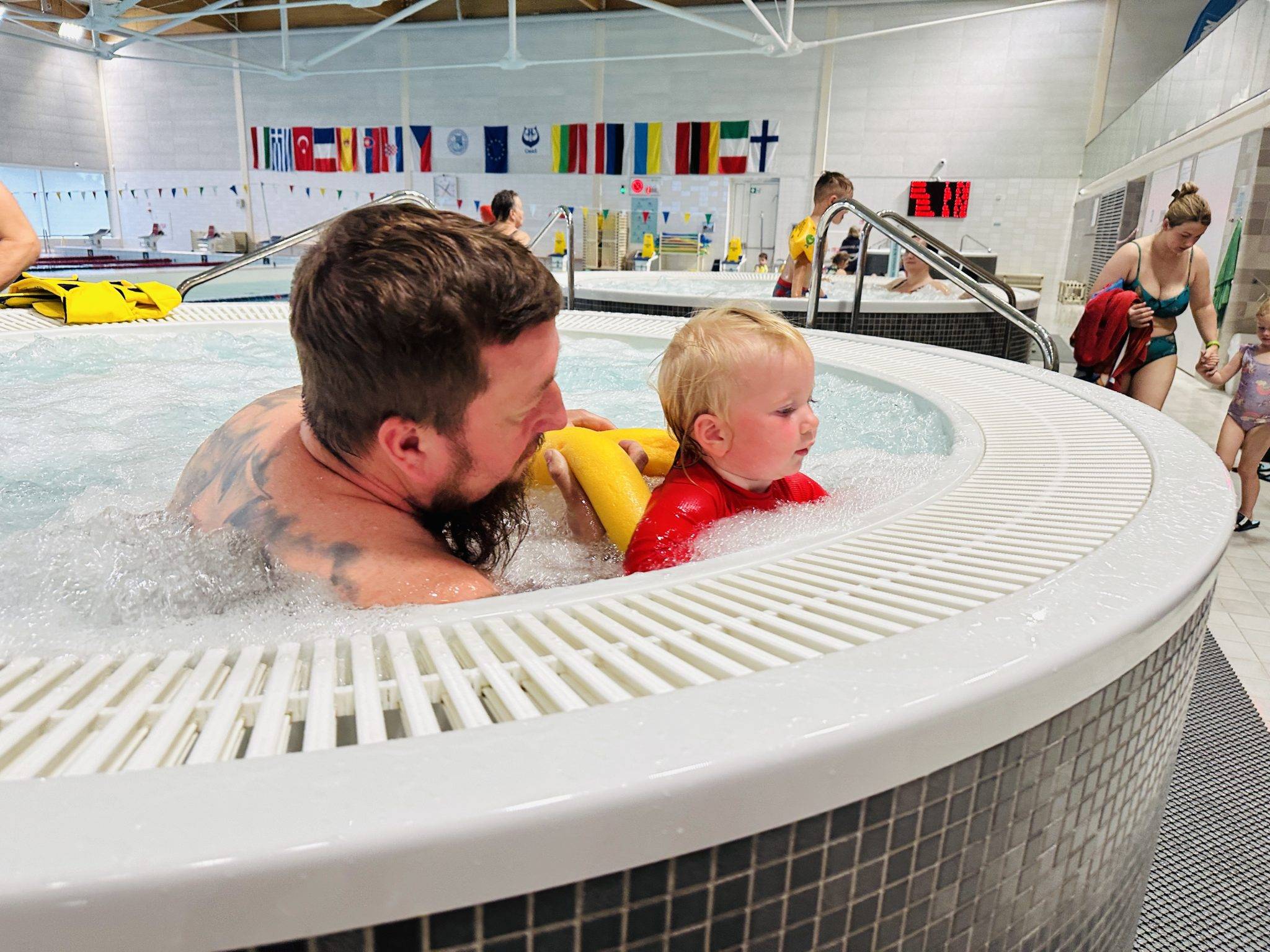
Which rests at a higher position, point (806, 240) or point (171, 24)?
point (171, 24)

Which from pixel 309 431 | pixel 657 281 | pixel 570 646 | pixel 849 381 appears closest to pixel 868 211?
pixel 849 381

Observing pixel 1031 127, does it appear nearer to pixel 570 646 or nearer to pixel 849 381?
pixel 849 381

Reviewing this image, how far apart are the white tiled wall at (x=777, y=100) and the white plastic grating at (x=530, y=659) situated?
12.3 meters

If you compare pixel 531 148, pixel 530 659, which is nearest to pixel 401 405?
pixel 530 659

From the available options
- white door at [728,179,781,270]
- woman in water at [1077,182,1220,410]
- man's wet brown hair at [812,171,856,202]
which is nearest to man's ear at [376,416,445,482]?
woman in water at [1077,182,1220,410]

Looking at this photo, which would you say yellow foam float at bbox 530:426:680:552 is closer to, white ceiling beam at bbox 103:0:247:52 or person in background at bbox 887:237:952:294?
person in background at bbox 887:237:952:294

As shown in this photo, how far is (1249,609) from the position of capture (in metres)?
2.77

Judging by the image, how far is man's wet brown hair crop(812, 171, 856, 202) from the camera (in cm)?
496

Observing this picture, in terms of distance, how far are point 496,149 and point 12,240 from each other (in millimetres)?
11781

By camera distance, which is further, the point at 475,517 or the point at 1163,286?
the point at 1163,286

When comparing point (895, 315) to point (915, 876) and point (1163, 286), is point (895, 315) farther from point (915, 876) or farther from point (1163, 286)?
point (915, 876)

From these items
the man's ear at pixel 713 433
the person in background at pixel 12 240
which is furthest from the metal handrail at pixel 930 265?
the person in background at pixel 12 240

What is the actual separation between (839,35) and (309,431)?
13141mm

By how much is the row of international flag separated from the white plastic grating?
12.4 metres
